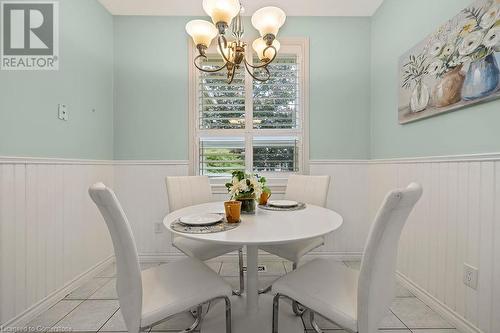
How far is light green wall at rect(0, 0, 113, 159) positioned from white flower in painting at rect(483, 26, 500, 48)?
2867mm

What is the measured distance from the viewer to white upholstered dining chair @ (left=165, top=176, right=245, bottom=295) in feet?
5.57

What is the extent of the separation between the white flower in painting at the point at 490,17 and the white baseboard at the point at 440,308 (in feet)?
5.71

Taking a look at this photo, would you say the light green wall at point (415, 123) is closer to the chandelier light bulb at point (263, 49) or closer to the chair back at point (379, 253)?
the chair back at point (379, 253)

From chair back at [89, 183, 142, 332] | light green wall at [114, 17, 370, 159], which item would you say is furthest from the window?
chair back at [89, 183, 142, 332]

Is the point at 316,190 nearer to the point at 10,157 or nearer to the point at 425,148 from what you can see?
the point at 425,148

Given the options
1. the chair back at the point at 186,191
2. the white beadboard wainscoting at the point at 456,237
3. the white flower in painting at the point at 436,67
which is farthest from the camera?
the chair back at the point at 186,191

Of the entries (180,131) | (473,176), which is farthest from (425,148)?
(180,131)

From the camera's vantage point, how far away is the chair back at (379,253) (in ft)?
2.84

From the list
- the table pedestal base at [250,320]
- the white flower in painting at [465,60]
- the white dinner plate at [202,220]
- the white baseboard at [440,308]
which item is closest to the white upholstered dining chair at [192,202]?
the table pedestal base at [250,320]

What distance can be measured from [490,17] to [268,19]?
1233 millimetres

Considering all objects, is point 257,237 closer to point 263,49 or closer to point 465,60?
point 263,49

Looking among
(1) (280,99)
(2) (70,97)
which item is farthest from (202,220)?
(1) (280,99)

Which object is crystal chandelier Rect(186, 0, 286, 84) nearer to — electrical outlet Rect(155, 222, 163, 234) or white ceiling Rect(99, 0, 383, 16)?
white ceiling Rect(99, 0, 383, 16)

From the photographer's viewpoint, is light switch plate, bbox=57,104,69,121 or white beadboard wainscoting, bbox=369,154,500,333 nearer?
white beadboard wainscoting, bbox=369,154,500,333
